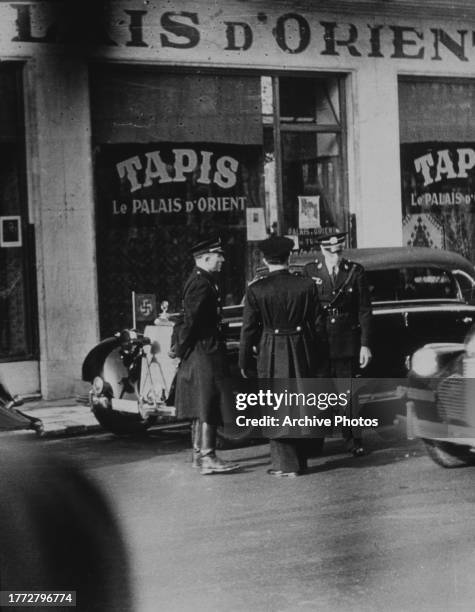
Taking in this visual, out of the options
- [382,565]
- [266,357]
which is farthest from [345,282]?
[382,565]

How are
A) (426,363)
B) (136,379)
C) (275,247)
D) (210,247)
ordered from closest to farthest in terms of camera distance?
(426,363)
(275,247)
(210,247)
(136,379)

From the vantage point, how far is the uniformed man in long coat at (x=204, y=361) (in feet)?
25.6

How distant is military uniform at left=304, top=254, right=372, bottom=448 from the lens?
Result: 838cm

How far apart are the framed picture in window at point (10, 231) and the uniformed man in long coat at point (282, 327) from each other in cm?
505

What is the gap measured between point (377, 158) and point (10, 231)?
4.80 metres

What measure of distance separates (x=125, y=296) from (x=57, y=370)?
1.22 metres

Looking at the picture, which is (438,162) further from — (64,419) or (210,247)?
(210,247)

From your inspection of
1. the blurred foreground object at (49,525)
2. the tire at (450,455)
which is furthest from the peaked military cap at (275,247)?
the blurred foreground object at (49,525)

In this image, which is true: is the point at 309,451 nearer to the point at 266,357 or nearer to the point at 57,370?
the point at 266,357

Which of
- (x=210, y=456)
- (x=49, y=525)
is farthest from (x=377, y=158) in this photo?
(x=49, y=525)

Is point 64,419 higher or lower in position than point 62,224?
lower

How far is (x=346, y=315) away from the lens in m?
8.45

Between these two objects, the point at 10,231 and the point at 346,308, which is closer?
the point at 346,308

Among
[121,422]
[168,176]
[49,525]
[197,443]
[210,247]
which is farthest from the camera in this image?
[168,176]
